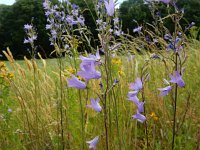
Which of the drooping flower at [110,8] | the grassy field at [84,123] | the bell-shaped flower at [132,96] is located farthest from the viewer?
the grassy field at [84,123]

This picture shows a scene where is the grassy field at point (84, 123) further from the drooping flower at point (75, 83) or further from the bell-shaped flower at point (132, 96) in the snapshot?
the drooping flower at point (75, 83)

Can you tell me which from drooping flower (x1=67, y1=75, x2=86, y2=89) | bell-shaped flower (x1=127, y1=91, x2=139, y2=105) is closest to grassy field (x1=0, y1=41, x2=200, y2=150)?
bell-shaped flower (x1=127, y1=91, x2=139, y2=105)

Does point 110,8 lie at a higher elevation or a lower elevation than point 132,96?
higher

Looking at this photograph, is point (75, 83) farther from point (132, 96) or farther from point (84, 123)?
point (84, 123)

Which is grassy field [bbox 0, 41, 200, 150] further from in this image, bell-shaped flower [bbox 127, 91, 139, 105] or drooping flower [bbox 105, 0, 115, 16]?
drooping flower [bbox 105, 0, 115, 16]

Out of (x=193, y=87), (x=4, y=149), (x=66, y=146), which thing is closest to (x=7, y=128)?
(x=4, y=149)

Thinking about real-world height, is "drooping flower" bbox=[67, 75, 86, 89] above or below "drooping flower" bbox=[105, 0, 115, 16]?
below

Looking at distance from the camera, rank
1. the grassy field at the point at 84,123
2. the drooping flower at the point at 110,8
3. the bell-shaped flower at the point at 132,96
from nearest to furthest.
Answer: the drooping flower at the point at 110,8, the bell-shaped flower at the point at 132,96, the grassy field at the point at 84,123

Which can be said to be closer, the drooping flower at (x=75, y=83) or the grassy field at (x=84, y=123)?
the drooping flower at (x=75, y=83)

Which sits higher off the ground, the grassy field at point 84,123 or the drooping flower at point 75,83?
the drooping flower at point 75,83

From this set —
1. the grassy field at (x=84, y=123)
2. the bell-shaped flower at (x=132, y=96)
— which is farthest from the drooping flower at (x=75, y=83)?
the grassy field at (x=84, y=123)

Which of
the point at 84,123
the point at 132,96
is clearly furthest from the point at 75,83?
the point at 84,123

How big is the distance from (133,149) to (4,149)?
2.86 ft

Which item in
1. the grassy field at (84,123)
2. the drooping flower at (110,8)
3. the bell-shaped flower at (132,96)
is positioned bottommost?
the grassy field at (84,123)
